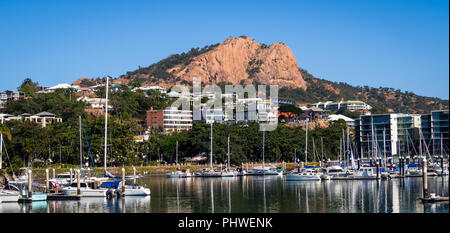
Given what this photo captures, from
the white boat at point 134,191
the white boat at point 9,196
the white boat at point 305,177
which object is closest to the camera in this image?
the white boat at point 9,196

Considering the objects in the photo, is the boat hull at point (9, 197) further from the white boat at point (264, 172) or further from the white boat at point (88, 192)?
the white boat at point (264, 172)

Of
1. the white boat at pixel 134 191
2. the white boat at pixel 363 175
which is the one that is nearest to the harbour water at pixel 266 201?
the white boat at pixel 134 191

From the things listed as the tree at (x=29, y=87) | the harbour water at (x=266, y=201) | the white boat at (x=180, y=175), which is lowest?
the harbour water at (x=266, y=201)

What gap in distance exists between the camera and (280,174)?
8475cm

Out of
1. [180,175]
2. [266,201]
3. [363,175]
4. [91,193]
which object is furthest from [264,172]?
[91,193]

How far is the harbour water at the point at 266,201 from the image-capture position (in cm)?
4088

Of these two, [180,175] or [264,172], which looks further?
[264,172]

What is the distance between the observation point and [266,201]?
154 feet

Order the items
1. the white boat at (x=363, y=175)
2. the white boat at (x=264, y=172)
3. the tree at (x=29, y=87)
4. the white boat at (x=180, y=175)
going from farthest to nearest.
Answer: the tree at (x=29, y=87)
the white boat at (x=264, y=172)
the white boat at (x=180, y=175)
the white boat at (x=363, y=175)

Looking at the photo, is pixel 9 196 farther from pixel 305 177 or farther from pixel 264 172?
pixel 264 172

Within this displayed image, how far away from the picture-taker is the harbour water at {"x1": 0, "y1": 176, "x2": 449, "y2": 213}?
40875 millimetres

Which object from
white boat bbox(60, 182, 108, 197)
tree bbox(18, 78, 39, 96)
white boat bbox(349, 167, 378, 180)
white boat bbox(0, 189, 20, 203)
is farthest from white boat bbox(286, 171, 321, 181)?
tree bbox(18, 78, 39, 96)
